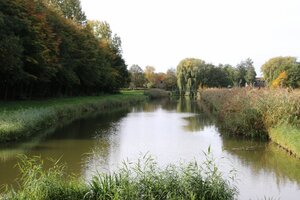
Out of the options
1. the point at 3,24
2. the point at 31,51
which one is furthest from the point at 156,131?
the point at 31,51

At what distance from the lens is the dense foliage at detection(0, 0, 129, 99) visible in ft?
85.3

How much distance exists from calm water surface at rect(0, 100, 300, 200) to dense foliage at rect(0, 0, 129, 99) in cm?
938

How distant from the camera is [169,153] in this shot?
44.3 feet

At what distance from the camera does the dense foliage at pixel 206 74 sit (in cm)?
7994

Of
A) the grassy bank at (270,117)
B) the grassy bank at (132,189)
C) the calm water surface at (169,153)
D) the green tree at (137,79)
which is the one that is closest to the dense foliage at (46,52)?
the calm water surface at (169,153)

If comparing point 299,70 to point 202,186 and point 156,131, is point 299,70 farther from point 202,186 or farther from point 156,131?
point 202,186

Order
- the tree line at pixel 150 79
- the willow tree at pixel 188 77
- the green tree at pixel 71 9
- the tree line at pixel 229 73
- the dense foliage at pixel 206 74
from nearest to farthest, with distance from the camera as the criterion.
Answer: the green tree at pixel 71 9 → the tree line at pixel 229 73 → the willow tree at pixel 188 77 → the dense foliage at pixel 206 74 → the tree line at pixel 150 79

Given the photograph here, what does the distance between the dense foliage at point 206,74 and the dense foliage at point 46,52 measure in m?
24.0

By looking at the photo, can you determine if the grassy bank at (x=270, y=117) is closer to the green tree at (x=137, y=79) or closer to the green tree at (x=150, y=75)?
the green tree at (x=137, y=79)

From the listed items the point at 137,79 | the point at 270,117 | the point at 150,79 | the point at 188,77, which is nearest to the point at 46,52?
the point at 270,117

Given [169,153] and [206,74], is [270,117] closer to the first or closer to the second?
[169,153]

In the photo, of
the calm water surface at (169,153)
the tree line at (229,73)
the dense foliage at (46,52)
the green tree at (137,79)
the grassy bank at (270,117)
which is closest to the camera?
the calm water surface at (169,153)

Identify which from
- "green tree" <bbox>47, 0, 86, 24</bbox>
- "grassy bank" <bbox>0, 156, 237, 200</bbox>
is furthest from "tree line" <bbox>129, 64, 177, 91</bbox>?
"grassy bank" <bbox>0, 156, 237, 200</bbox>

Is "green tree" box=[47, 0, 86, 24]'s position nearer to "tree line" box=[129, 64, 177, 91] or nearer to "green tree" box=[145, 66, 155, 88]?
"tree line" box=[129, 64, 177, 91]
